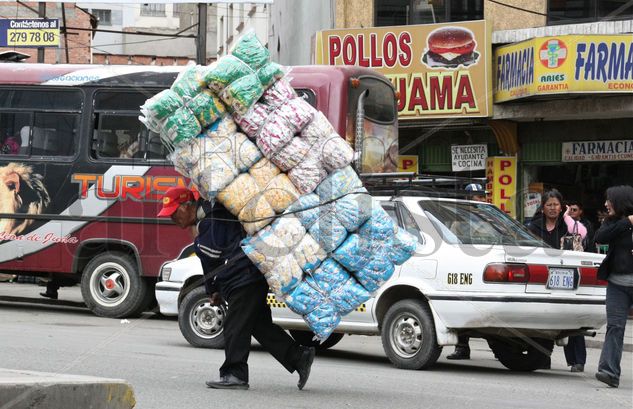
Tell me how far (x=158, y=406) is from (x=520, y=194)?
591 inches

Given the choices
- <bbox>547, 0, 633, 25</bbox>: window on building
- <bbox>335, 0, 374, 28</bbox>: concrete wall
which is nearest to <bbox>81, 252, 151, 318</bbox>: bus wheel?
<bbox>335, 0, 374, 28</bbox>: concrete wall

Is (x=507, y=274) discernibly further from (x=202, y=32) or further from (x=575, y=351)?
(x=202, y=32)

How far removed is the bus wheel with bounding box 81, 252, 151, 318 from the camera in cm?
1600

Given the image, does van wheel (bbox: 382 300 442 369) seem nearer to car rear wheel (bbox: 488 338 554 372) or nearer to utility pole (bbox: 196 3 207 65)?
car rear wheel (bbox: 488 338 554 372)

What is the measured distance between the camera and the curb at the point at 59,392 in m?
4.54

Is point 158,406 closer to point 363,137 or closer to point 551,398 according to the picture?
point 551,398

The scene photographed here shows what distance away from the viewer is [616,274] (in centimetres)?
997

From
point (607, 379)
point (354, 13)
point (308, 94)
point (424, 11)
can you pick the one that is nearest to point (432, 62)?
point (424, 11)

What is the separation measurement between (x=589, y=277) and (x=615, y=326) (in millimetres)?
753

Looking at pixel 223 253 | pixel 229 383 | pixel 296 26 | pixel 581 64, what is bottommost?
pixel 229 383

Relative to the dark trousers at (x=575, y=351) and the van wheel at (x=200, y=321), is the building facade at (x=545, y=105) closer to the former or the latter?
the dark trousers at (x=575, y=351)

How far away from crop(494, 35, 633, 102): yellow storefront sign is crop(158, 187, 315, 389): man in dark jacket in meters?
11.6

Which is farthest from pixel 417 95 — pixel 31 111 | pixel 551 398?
pixel 551 398

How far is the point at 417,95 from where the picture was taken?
2092 cm
